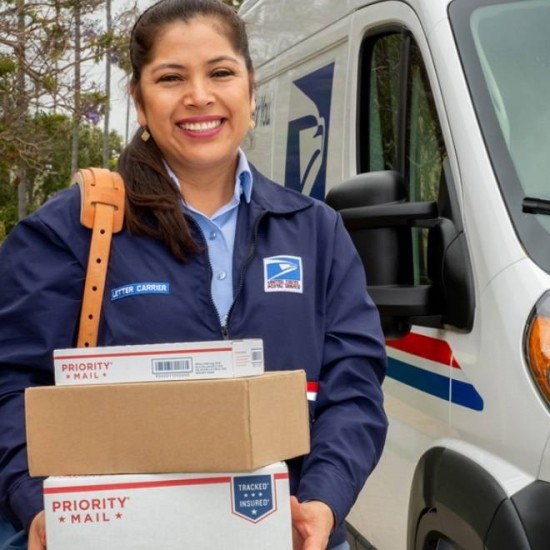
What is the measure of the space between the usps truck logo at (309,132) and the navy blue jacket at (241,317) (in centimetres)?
195

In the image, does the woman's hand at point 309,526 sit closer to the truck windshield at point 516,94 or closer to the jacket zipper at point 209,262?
the jacket zipper at point 209,262

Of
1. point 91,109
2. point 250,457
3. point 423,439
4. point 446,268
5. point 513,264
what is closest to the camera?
point 250,457

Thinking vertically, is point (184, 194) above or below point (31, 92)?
below

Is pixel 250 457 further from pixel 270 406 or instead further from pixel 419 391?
pixel 419 391

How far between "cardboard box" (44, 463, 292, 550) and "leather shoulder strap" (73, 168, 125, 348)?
39cm

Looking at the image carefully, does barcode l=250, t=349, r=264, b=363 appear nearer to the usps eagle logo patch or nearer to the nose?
the usps eagle logo patch

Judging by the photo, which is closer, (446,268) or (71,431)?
(71,431)

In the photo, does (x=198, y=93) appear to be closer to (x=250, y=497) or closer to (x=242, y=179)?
(x=242, y=179)

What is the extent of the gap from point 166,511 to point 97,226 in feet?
2.06

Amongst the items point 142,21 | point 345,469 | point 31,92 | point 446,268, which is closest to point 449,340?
point 446,268

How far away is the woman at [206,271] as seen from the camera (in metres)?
2.30

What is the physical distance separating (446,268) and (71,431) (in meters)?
1.28

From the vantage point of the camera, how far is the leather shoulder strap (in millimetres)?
2332

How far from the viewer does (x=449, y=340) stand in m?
3.12
